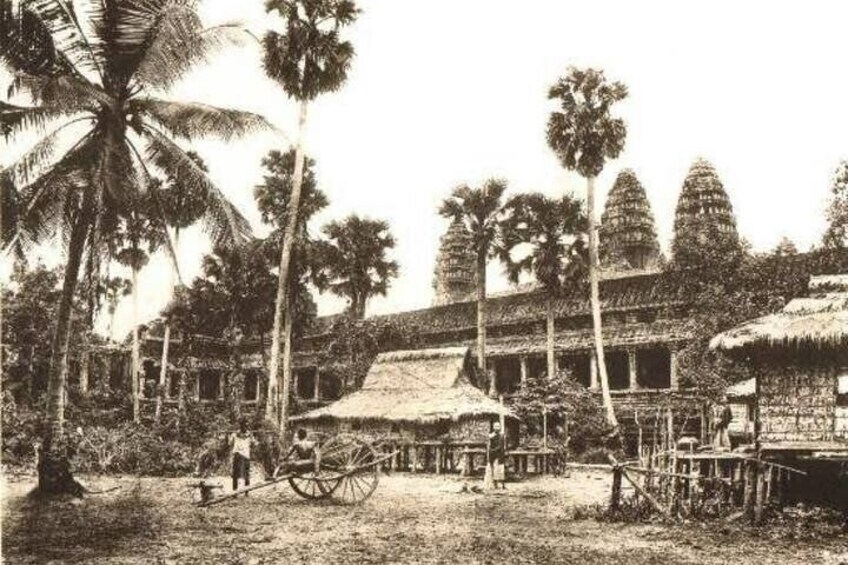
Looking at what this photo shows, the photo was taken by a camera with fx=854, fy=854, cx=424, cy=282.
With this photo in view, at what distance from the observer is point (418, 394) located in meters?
27.4

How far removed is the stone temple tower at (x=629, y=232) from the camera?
52.2 meters

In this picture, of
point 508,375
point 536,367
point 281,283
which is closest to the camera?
point 281,283

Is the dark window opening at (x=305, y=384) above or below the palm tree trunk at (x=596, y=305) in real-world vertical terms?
below

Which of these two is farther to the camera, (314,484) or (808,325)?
(314,484)

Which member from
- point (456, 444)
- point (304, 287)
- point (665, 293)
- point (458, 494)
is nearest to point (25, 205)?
point (458, 494)

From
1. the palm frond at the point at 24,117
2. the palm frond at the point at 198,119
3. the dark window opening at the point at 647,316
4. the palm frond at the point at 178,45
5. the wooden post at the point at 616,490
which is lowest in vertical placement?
the wooden post at the point at 616,490

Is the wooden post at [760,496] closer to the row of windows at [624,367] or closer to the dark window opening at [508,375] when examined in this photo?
the row of windows at [624,367]

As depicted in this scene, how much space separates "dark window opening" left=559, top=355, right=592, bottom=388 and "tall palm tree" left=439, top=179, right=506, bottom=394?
4417 millimetres

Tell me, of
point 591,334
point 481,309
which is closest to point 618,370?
point 591,334

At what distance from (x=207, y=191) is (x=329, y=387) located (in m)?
31.7

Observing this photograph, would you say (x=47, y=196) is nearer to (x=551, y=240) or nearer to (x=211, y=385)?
(x=551, y=240)

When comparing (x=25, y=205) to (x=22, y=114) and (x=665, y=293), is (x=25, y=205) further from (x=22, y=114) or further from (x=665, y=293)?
(x=665, y=293)

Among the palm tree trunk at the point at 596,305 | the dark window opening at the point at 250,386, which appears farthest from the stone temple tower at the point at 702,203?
the dark window opening at the point at 250,386

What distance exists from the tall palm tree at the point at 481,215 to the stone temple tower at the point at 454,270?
74.5 feet
